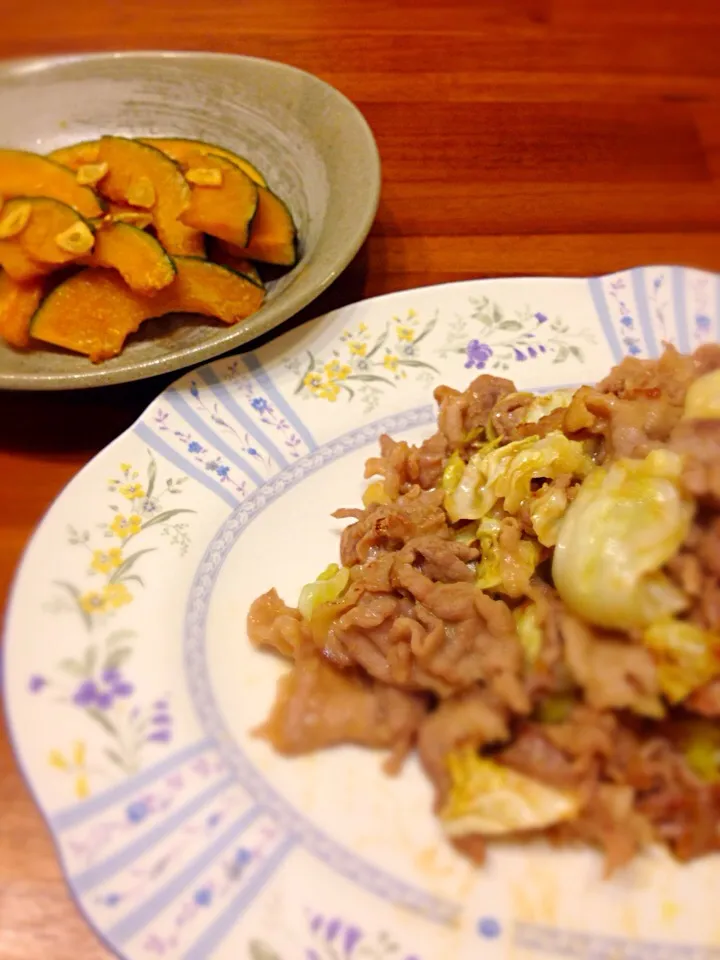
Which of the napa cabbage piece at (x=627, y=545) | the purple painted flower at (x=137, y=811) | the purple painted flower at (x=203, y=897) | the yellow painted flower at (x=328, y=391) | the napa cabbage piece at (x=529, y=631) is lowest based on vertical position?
the purple painted flower at (x=203, y=897)

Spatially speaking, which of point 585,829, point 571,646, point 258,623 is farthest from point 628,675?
point 258,623


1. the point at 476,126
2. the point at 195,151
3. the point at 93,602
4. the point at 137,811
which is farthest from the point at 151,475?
the point at 476,126

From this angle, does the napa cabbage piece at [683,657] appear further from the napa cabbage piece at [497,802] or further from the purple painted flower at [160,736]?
the purple painted flower at [160,736]

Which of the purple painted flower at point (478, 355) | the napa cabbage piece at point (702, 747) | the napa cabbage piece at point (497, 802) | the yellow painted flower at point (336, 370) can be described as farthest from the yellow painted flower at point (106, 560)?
the napa cabbage piece at point (702, 747)

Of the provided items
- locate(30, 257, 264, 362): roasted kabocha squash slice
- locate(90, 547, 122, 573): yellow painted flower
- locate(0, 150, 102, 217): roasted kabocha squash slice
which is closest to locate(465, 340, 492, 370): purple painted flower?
locate(30, 257, 264, 362): roasted kabocha squash slice

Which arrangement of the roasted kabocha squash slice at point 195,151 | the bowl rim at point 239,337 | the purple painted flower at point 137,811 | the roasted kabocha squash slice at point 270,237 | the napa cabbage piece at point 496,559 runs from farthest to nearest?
the roasted kabocha squash slice at point 195,151, the roasted kabocha squash slice at point 270,237, the bowl rim at point 239,337, the napa cabbage piece at point 496,559, the purple painted flower at point 137,811

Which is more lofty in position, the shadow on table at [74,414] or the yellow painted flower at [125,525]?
the shadow on table at [74,414]

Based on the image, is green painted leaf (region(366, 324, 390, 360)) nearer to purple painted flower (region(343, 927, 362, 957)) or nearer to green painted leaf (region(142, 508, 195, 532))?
green painted leaf (region(142, 508, 195, 532))
